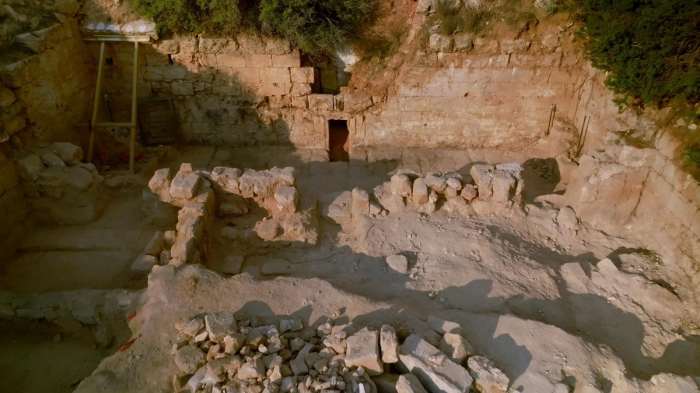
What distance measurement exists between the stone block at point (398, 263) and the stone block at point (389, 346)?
1.56m

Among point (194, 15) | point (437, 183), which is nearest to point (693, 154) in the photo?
point (437, 183)

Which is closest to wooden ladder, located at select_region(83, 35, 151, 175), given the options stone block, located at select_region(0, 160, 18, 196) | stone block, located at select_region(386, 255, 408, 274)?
stone block, located at select_region(0, 160, 18, 196)

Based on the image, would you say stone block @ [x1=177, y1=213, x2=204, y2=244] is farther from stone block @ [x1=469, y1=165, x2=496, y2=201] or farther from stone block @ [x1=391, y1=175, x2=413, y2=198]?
stone block @ [x1=469, y1=165, x2=496, y2=201]

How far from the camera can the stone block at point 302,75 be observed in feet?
29.4

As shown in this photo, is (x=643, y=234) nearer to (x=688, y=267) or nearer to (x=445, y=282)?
(x=688, y=267)

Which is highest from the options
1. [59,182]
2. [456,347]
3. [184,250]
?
[59,182]

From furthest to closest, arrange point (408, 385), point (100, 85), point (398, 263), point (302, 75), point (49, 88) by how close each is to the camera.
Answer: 1. point (302, 75)
2. point (100, 85)
3. point (49, 88)
4. point (398, 263)
5. point (408, 385)

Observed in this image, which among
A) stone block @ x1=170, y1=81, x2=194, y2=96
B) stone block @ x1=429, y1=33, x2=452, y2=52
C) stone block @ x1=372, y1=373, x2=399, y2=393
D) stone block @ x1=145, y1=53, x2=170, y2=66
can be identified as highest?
stone block @ x1=429, y1=33, x2=452, y2=52

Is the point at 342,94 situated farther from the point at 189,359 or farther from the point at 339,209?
the point at 189,359

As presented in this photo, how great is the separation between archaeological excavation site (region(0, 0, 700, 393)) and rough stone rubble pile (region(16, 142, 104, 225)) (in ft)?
0.14

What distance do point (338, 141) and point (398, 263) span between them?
200 inches

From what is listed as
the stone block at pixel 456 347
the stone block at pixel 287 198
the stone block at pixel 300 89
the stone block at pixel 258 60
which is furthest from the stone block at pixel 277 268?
the stone block at pixel 258 60

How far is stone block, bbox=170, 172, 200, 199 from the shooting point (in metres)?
6.26

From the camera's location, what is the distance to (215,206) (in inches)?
263
